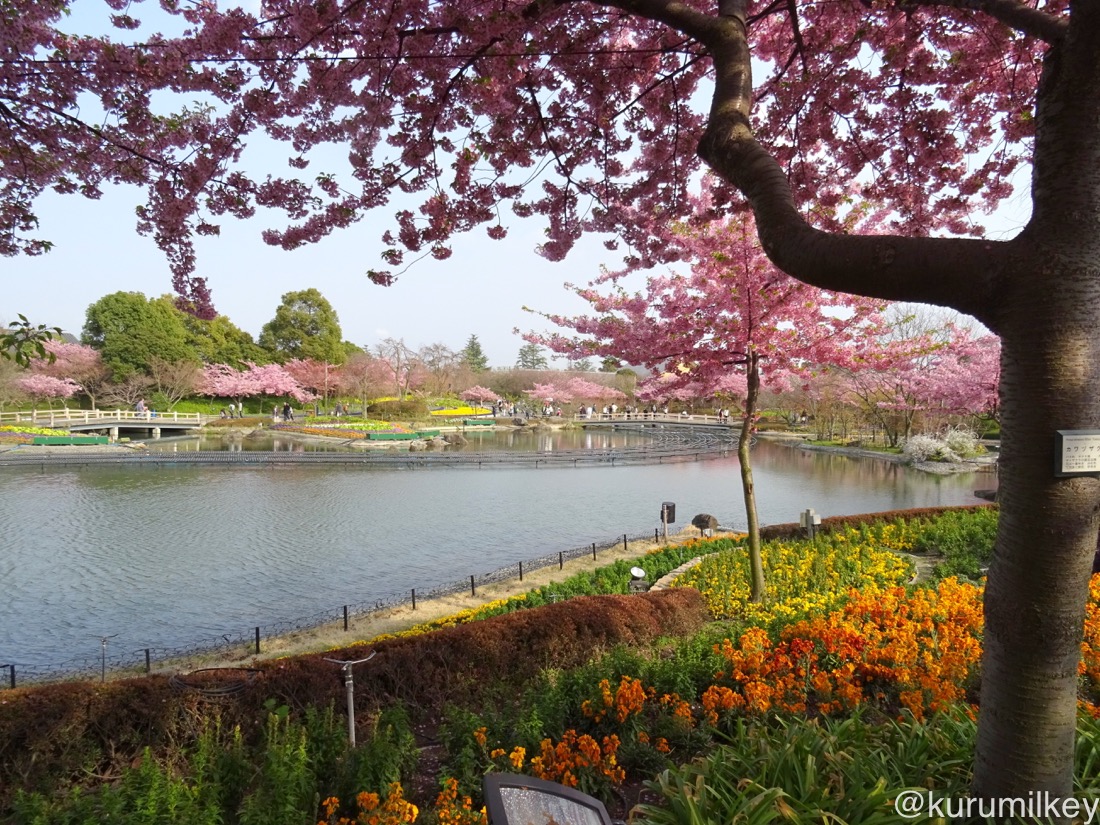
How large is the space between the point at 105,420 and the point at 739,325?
4123cm

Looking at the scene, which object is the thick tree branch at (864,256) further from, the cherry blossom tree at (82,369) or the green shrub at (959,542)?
the cherry blossom tree at (82,369)

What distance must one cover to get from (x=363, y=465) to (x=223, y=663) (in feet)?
62.6

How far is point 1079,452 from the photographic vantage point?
5.98ft

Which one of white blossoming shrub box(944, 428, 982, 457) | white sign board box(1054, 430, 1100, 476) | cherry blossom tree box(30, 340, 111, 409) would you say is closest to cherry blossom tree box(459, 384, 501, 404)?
cherry blossom tree box(30, 340, 111, 409)

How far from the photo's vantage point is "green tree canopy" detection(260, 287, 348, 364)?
53188mm

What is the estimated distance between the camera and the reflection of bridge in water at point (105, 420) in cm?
3425

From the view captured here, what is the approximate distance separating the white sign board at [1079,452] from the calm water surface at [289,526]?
9.59m

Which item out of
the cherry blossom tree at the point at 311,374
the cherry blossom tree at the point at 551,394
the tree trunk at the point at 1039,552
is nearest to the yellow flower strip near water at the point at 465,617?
the tree trunk at the point at 1039,552

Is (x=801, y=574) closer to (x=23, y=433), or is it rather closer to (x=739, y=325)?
(x=739, y=325)

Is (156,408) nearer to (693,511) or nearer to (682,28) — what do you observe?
(693,511)

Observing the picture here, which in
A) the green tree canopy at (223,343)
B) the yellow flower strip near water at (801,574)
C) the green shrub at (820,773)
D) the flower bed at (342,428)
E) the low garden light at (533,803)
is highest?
the green tree canopy at (223,343)

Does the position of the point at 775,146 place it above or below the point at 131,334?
below

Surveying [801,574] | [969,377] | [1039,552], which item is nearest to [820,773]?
[1039,552]

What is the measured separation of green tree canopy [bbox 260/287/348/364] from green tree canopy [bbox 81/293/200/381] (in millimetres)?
7693
